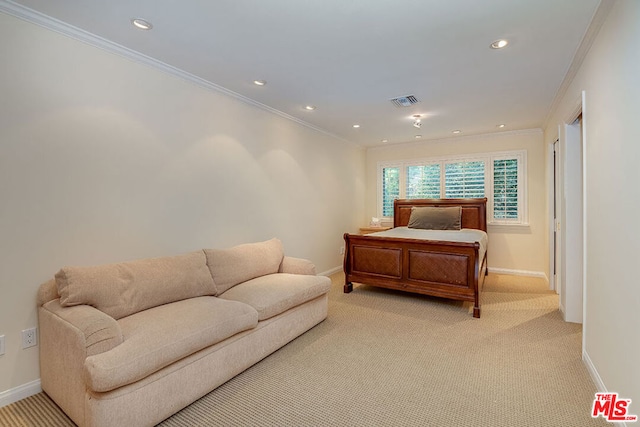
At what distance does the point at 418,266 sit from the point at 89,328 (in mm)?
3351

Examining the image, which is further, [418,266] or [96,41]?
[418,266]

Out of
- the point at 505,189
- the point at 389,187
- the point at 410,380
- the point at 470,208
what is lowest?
the point at 410,380

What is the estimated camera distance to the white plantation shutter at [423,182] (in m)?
5.99

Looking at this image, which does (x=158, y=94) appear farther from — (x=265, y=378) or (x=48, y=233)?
(x=265, y=378)

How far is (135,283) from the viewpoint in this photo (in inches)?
89.6

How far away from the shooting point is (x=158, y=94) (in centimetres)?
282

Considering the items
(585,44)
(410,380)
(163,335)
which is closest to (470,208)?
(585,44)

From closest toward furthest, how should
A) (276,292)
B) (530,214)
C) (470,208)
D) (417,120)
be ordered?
(276,292)
(417,120)
(530,214)
(470,208)

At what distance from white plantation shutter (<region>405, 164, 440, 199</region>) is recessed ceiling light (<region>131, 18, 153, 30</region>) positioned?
5.09 meters

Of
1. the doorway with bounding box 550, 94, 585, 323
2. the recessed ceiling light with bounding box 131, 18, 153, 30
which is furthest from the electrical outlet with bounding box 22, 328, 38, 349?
the doorway with bounding box 550, 94, 585, 323

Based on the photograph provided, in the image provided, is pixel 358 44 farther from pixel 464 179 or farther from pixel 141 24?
pixel 464 179

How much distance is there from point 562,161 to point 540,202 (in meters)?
1.99

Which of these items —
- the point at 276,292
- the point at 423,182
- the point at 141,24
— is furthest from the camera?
the point at 423,182

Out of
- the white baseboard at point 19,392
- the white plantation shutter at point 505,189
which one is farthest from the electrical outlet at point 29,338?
the white plantation shutter at point 505,189
